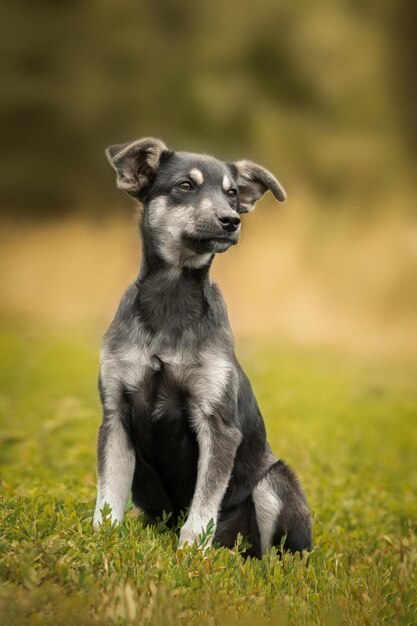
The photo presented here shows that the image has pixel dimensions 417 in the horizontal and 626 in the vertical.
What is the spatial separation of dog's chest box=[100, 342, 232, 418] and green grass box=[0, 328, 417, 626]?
0.77 meters

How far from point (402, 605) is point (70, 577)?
212 centimetres

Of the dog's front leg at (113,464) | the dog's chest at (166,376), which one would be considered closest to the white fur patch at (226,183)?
the dog's chest at (166,376)

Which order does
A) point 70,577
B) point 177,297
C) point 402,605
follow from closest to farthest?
point 70,577
point 402,605
point 177,297

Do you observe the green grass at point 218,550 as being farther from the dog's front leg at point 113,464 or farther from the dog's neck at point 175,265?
the dog's neck at point 175,265

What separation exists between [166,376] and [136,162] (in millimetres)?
1492

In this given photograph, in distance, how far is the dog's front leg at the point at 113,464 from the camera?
18.7 feet

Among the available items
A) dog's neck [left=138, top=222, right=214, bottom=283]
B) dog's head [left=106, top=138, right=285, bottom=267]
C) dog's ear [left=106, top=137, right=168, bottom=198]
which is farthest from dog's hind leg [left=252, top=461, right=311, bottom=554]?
dog's ear [left=106, top=137, right=168, bottom=198]

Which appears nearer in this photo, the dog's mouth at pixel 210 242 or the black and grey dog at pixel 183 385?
the black and grey dog at pixel 183 385

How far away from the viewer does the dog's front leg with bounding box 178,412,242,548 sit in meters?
5.56

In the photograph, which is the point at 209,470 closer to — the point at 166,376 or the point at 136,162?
the point at 166,376

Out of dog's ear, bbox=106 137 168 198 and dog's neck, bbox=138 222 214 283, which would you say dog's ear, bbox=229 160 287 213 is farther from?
dog's neck, bbox=138 222 214 283

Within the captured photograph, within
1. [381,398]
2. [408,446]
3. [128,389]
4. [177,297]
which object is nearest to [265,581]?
[128,389]

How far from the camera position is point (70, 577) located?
4.57 m

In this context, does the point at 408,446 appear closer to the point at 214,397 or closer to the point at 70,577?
the point at 214,397
